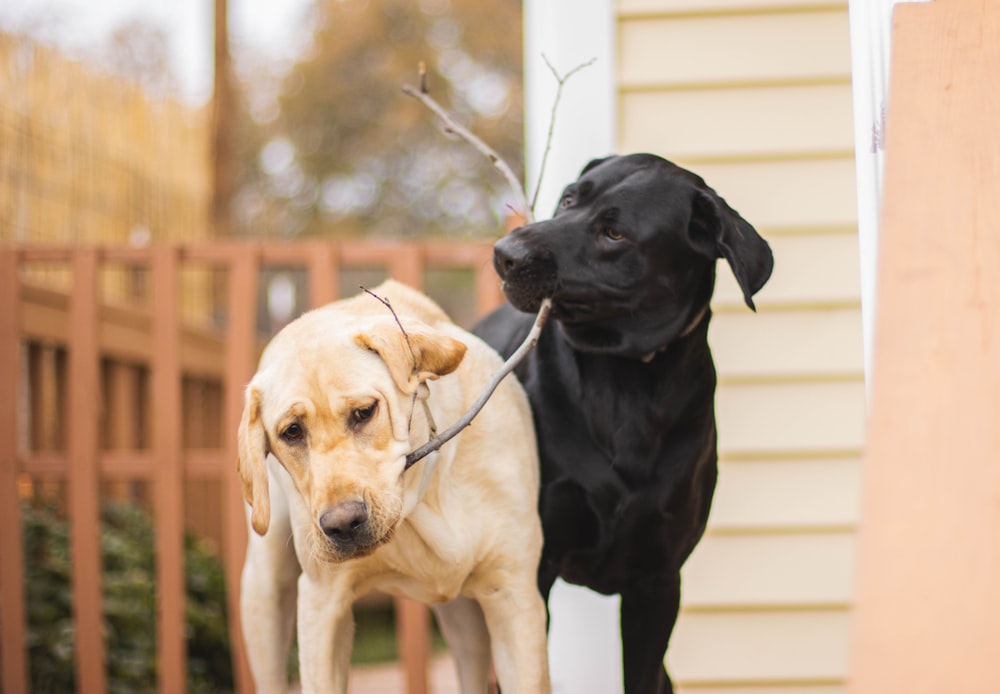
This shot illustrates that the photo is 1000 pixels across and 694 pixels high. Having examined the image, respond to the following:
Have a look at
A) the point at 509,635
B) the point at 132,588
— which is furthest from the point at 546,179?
the point at 132,588

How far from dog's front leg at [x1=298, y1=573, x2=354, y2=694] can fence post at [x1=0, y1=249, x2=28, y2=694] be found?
238cm

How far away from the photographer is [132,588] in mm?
4742

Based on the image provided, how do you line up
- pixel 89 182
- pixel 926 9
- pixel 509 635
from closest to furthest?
pixel 926 9 → pixel 509 635 → pixel 89 182

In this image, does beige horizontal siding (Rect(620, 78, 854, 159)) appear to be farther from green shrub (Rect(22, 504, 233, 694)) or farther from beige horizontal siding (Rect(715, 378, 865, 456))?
green shrub (Rect(22, 504, 233, 694))

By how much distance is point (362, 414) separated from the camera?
6.36 feet

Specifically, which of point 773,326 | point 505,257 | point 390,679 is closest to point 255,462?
point 505,257

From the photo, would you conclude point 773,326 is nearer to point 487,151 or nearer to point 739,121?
point 739,121

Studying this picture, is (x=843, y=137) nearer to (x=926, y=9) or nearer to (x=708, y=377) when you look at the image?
(x=708, y=377)

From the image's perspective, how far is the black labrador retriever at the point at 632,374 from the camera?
7.32ft

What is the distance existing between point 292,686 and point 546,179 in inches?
135

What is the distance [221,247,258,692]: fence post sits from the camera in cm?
406

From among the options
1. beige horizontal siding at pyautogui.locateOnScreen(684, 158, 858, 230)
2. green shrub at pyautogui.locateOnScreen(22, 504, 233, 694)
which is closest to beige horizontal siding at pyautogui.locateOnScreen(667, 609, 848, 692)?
beige horizontal siding at pyautogui.locateOnScreen(684, 158, 858, 230)

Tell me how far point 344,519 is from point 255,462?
0.27 m

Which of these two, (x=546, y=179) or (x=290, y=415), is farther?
(x=546, y=179)
